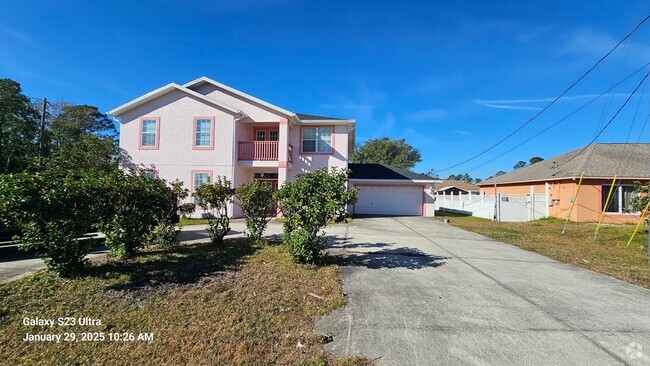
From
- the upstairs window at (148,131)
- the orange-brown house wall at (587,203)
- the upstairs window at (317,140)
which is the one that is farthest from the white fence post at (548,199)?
the upstairs window at (148,131)

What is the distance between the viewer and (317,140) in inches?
684

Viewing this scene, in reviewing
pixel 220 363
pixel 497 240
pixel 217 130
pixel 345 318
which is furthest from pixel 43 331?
pixel 217 130

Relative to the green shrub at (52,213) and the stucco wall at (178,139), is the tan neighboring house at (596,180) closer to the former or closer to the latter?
the stucco wall at (178,139)

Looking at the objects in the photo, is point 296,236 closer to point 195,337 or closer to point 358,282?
point 358,282

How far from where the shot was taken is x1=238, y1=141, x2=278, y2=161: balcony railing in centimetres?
1625

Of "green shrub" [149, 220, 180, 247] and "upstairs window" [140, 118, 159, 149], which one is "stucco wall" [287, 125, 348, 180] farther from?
"green shrub" [149, 220, 180, 247]

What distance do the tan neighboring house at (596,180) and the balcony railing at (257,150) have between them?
17.5 meters

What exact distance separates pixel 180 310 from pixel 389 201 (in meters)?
17.4

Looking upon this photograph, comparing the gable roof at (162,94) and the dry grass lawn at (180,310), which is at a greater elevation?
the gable roof at (162,94)

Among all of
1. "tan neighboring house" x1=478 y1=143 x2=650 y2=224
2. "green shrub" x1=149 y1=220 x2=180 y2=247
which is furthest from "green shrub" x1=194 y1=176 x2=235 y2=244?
"tan neighboring house" x1=478 y1=143 x2=650 y2=224

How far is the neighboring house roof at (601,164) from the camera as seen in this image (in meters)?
16.4

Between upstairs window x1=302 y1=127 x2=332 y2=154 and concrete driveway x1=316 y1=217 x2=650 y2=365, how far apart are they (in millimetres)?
10886

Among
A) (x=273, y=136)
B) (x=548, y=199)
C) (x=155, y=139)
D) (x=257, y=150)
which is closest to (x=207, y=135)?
(x=257, y=150)

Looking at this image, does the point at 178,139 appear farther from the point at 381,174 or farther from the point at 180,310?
the point at 180,310
